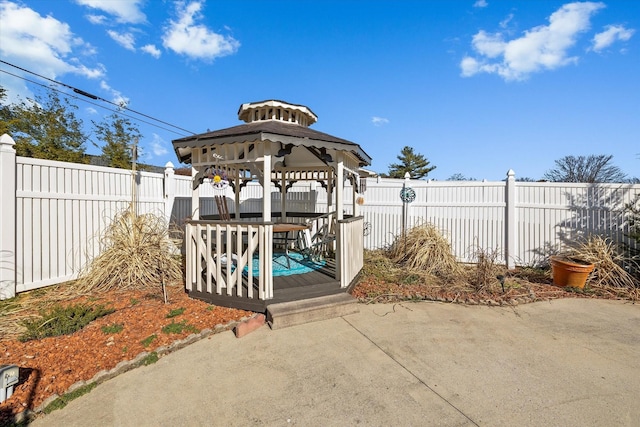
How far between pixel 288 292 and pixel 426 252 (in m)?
3.46

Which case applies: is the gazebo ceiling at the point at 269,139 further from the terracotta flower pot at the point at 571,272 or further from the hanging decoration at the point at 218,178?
the terracotta flower pot at the point at 571,272

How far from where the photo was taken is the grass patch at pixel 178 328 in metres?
3.10

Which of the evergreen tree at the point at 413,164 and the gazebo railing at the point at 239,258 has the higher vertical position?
the evergreen tree at the point at 413,164

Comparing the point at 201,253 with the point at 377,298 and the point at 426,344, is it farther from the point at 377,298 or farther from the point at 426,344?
the point at 426,344

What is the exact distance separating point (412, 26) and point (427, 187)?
4452mm

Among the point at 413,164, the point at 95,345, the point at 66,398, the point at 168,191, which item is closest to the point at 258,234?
the point at 95,345

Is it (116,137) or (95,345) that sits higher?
(116,137)

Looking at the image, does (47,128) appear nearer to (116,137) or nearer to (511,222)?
(116,137)

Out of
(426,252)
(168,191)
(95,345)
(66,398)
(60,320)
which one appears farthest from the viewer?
(168,191)

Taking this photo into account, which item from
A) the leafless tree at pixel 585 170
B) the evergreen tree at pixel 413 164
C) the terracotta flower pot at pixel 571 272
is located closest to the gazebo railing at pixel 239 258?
the terracotta flower pot at pixel 571 272

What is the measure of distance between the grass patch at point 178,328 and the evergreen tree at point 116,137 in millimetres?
8463

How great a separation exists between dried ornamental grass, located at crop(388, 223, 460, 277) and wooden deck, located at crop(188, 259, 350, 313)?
2.32 metres

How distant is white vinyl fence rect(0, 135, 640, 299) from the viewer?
416 centimetres

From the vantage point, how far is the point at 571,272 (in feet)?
15.8
